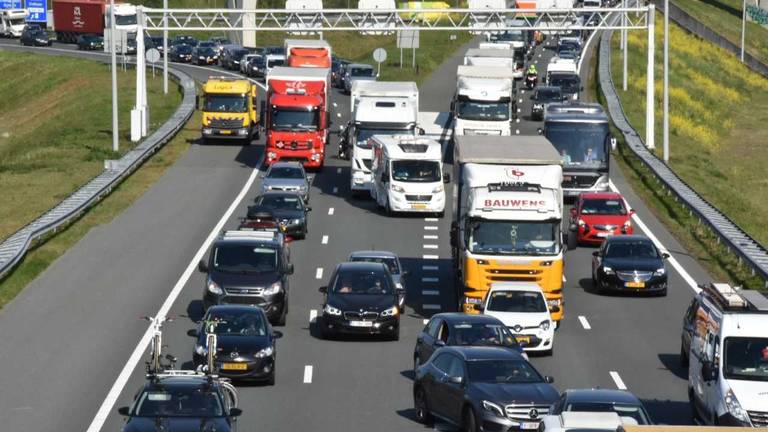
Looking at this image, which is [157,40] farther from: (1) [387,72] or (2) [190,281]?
(2) [190,281]

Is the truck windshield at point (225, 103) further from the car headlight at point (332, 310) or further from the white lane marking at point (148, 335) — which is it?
the car headlight at point (332, 310)

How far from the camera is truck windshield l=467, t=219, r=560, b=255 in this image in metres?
38.6

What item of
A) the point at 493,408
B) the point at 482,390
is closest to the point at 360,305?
the point at 482,390

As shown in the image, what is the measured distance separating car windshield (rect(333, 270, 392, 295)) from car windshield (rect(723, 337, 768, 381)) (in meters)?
12.0

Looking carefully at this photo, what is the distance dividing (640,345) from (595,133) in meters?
23.1

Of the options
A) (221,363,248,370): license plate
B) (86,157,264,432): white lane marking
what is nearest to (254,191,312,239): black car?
(86,157,264,432): white lane marking

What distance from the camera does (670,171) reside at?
64.0m

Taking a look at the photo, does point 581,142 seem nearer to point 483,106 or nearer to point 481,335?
point 483,106

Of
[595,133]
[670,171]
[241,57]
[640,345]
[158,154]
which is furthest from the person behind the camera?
[241,57]

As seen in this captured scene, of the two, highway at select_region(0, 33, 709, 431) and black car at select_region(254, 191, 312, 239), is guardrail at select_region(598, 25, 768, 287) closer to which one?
highway at select_region(0, 33, 709, 431)

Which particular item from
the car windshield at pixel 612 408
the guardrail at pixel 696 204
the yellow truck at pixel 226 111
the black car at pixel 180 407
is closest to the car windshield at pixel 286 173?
the guardrail at pixel 696 204

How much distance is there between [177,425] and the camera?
24375 mm

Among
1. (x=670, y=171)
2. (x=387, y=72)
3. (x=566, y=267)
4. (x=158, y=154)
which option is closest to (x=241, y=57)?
(x=387, y=72)

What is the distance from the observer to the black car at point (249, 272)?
37.9 m
